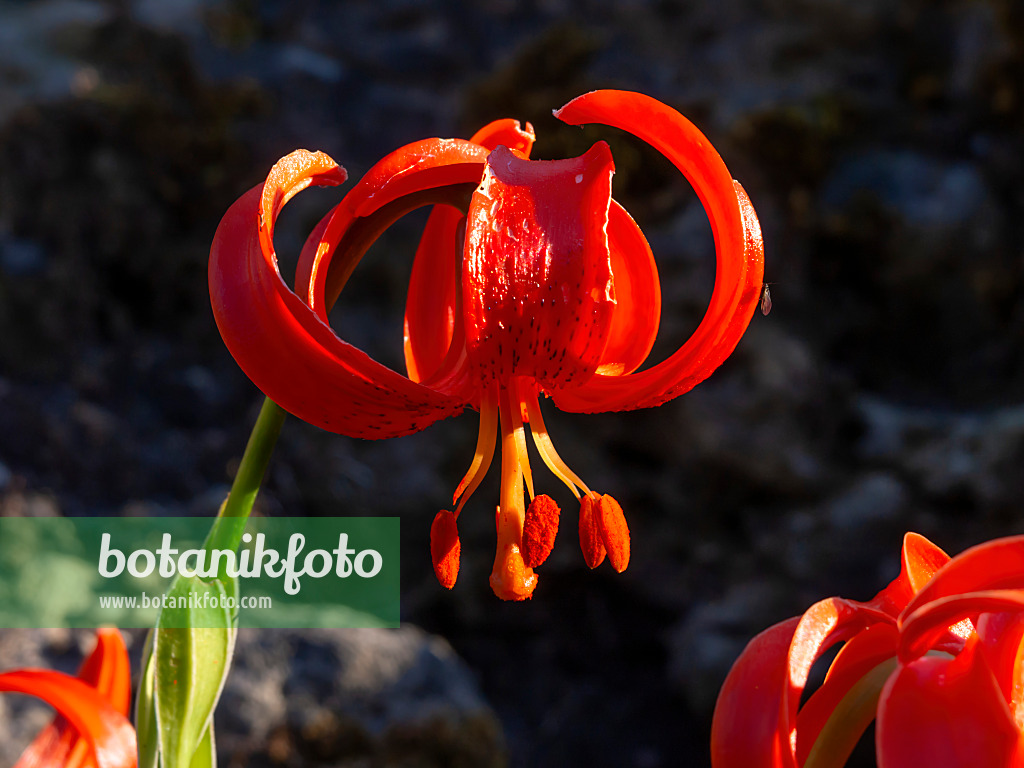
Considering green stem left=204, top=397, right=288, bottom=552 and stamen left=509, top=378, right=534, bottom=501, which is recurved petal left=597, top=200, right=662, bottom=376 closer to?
stamen left=509, top=378, right=534, bottom=501

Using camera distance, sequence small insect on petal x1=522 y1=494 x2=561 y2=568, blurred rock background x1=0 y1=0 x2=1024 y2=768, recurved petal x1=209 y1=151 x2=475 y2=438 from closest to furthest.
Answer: recurved petal x1=209 y1=151 x2=475 y2=438 → small insect on petal x1=522 y1=494 x2=561 y2=568 → blurred rock background x1=0 y1=0 x2=1024 y2=768

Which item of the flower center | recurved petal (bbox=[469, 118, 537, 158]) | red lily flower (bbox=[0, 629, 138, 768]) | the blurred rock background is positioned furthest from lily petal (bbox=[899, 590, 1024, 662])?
the blurred rock background

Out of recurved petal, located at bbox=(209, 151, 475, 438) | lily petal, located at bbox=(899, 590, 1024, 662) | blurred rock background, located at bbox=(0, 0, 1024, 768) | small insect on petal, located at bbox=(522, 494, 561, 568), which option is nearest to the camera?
lily petal, located at bbox=(899, 590, 1024, 662)

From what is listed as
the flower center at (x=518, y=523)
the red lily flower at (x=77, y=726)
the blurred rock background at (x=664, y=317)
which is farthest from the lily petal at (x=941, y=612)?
the blurred rock background at (x=664, y=317)

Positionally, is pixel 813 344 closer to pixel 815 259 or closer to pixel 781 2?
pixel 815 259

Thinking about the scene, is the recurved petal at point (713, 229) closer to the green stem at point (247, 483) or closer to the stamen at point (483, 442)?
the stamen at point (483, 442)

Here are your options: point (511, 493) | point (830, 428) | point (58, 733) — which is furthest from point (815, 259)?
point (58, 733)

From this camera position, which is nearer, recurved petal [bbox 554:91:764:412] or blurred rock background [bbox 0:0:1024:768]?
recurved petal [bbox 554:91:764:412]
